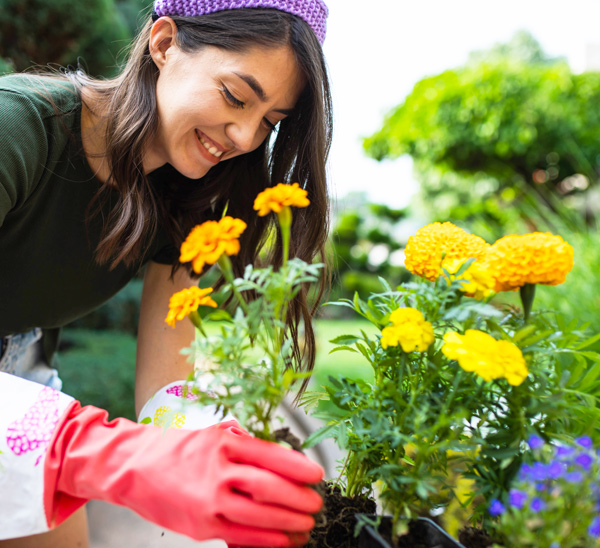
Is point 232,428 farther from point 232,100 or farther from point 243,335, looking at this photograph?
point 232,100

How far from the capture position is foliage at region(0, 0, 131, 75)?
2.01 meters

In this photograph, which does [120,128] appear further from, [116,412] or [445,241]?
[116,412]

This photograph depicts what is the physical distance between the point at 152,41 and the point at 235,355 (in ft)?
2.59

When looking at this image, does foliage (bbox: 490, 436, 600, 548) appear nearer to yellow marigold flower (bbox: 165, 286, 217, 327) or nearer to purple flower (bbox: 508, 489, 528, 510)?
purple flower (bbox: 508, 489, 528, 510)

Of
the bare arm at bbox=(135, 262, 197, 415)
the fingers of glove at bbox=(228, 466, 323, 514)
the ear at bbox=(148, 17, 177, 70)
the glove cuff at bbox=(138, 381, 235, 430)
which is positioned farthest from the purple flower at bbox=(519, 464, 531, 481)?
the ear at bbox=(148, 17, 177, 70)

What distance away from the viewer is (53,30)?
2121 mm

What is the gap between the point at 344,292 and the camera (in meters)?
7.42

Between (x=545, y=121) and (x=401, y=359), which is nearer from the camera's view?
(x=401, y=359)

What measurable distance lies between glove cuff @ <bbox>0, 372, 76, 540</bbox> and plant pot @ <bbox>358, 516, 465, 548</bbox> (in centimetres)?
Result: 37

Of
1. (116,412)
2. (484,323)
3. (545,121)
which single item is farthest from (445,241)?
(545,121)

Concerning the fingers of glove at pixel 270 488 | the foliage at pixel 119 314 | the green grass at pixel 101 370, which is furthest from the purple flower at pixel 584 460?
the foliage at pixel 119 314

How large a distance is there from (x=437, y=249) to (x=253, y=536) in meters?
0.38

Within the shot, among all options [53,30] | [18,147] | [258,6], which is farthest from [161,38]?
[53,30]

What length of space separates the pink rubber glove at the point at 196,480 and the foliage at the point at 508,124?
11.8 ft
